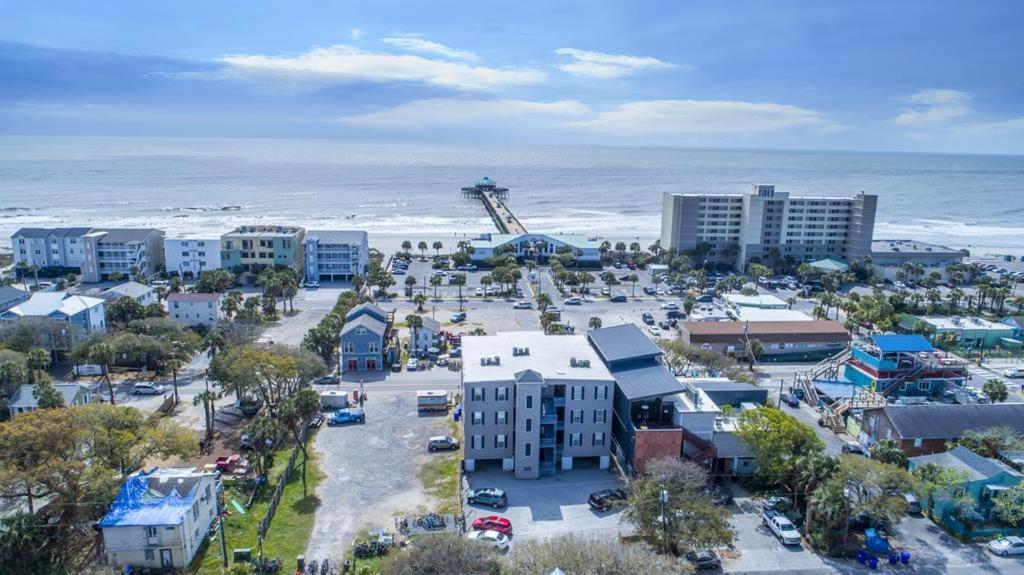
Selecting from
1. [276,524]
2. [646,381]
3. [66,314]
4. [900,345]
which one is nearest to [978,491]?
[646,381]

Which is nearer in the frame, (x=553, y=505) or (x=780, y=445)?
(x=780, y=445)

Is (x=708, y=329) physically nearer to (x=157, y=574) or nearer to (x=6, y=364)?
(x=157, y=574)

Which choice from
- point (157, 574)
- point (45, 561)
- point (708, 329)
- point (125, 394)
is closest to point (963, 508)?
point (708, 329)

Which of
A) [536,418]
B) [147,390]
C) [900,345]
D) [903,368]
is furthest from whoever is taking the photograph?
[903,368]

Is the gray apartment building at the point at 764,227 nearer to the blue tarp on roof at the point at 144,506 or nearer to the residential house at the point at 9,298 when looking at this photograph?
the residential house at the point at 9,298

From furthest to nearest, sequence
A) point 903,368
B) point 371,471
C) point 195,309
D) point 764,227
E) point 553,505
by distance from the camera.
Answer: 1. point 764,227
2. point 195,309
3. point 903,368
4. point 371,471
5. point 553,505

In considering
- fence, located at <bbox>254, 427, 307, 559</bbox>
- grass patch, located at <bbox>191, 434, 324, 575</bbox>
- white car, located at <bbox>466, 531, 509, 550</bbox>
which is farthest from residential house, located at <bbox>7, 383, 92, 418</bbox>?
white car, located at <bbox>466, 531, 509, 550</bbox>

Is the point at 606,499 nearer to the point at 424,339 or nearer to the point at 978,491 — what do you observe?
the point at 978,491
